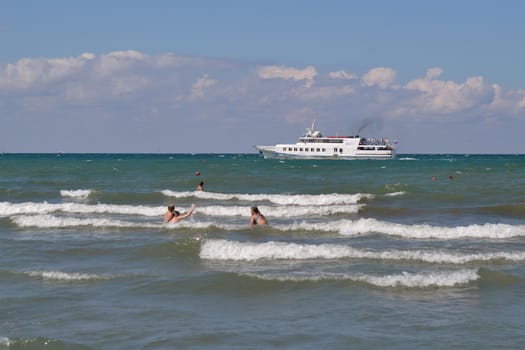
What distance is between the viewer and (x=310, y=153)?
102625 mm

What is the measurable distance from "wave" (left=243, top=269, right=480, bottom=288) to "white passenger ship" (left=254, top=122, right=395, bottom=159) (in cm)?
8894

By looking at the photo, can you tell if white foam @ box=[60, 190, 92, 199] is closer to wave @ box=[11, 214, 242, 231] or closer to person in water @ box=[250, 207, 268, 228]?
wave @ box=[11, 214, 242, 231]

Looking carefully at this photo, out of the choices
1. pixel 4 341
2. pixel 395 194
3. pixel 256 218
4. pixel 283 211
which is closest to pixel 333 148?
pixel 395 194

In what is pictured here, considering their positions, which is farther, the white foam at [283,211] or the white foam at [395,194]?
the white foam at [395,194]

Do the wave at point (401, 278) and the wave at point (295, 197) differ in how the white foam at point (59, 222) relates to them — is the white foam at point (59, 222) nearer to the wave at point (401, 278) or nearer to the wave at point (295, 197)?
Answer: the wave at point (401, 278)

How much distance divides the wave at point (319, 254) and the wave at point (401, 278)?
5.89 ft

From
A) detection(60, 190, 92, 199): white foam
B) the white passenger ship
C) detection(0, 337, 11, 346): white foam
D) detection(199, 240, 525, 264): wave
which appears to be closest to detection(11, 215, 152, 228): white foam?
detection(199, 240, 525, 264): wave

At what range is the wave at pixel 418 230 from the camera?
20.4 meters

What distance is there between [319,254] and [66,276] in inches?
247

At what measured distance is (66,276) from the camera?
14.0 metres

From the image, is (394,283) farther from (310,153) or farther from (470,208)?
(310,153)

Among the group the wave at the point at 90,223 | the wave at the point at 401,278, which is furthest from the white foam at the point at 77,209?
the wave at the point at 401,278

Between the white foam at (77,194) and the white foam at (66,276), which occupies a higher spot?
the white foam at (77,194)

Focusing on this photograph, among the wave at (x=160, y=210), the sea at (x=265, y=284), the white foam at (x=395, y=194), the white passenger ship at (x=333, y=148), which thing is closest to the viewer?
the sea at (x=265, y=284)
